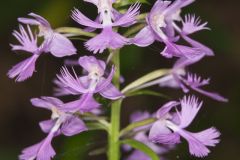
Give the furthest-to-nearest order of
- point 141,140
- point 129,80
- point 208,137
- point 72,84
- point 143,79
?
1. point 129,80
2. point 141,140
3. point 143,79
4. point 208,137
5. point 72,84

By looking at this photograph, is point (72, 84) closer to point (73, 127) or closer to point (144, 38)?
point (73, 127)

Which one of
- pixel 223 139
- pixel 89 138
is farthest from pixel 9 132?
pixel 89 138

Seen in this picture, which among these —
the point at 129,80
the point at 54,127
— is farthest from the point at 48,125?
the point at 129,80

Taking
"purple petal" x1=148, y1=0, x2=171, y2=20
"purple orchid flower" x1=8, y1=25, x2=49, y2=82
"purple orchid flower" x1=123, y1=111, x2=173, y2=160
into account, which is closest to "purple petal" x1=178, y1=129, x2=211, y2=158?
"purple orchid flower" x1=123, y1=111, x2=173, y2=160

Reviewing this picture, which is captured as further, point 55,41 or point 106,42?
point 55,41

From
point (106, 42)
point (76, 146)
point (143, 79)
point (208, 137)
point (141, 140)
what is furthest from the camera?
→ point (76, 146)

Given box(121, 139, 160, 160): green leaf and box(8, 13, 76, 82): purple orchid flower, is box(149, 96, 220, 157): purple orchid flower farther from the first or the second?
box(8, 13, 76, 82): purple orchid flower

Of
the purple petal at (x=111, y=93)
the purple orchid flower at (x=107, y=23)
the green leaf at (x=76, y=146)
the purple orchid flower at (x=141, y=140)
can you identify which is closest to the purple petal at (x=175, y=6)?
the purple orchid flower at (x=107, y=23)
